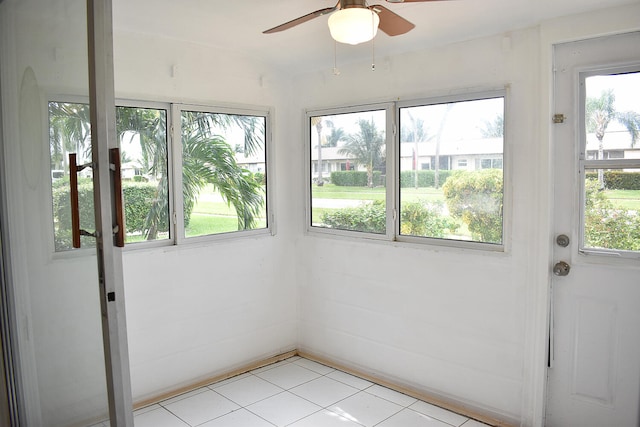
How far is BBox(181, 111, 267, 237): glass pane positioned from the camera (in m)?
3.45

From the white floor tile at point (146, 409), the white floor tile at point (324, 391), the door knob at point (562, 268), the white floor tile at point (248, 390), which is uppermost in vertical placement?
the door knob at point (562, 268)

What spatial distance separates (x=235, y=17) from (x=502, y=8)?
1.46m

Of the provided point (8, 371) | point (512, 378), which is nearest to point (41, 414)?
point (8, 371)

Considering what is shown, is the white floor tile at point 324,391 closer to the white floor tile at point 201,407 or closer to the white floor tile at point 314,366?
the white floor tile at point 314,366

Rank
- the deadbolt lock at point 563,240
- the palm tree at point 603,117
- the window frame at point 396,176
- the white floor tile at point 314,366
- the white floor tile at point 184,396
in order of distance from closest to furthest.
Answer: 1. the palm tree at point 603,117
2. the deadbolt lock at point 563,240
3. the window frame at point 396,176
4. the white floor tile at point 184,396
5. the white floor tile at point 314,366

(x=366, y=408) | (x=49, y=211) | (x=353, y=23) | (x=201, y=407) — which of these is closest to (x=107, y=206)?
(x=49, y=211)

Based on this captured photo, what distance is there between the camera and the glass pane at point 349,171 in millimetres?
3561

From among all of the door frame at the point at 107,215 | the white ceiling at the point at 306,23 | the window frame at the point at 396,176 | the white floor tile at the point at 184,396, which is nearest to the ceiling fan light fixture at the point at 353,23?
the white ceiling at the point at 306,23

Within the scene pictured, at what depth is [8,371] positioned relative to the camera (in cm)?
205

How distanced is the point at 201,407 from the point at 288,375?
0.74m

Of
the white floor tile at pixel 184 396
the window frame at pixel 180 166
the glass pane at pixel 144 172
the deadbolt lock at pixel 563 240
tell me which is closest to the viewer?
the deadbolt lock at pixel 563 240

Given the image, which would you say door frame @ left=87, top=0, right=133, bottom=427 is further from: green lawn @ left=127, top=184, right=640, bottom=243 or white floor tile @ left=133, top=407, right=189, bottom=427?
green lawn @ left=127, top=184, right=640, bottom=243

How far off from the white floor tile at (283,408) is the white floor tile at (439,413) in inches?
26.0

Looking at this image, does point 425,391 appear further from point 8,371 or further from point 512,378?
point 8,371
